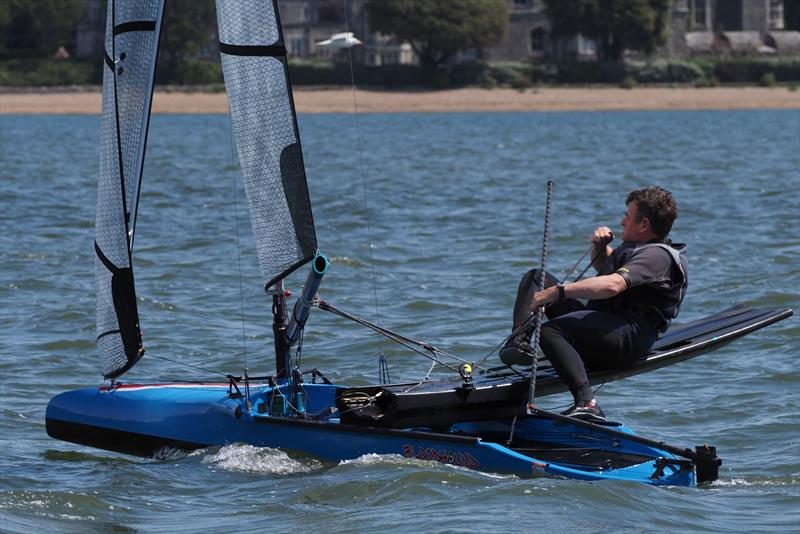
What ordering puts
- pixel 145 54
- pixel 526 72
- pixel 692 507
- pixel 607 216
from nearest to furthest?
pixel 692 507
pixel 145 54
pixel 607 216
pixel 526 72

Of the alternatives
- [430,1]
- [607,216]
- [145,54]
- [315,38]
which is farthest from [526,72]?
[145,54]

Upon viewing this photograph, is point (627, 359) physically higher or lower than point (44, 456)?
higher

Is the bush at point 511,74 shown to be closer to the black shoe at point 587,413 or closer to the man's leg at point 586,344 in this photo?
the man's leg at point 586,344

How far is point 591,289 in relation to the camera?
7336mm

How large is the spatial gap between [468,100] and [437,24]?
7.63 metres

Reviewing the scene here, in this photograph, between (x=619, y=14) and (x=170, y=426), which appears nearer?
(x=170, y=426)

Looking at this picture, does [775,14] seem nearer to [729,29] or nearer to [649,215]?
[729,29]

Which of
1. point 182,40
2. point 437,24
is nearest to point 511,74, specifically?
point 437,24

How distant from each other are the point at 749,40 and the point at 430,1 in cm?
2610

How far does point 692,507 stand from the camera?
23.5 feet

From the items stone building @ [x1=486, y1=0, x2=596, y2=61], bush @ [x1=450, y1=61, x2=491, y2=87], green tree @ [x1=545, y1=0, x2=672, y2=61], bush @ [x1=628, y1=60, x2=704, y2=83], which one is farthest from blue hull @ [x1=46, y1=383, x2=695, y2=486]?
stone building @ [x1=486, y1=0, x2=596, y2=61]

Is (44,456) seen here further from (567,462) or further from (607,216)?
(607,216)

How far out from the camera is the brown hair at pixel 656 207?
25.0ft

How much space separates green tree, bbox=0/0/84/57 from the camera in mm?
83938
